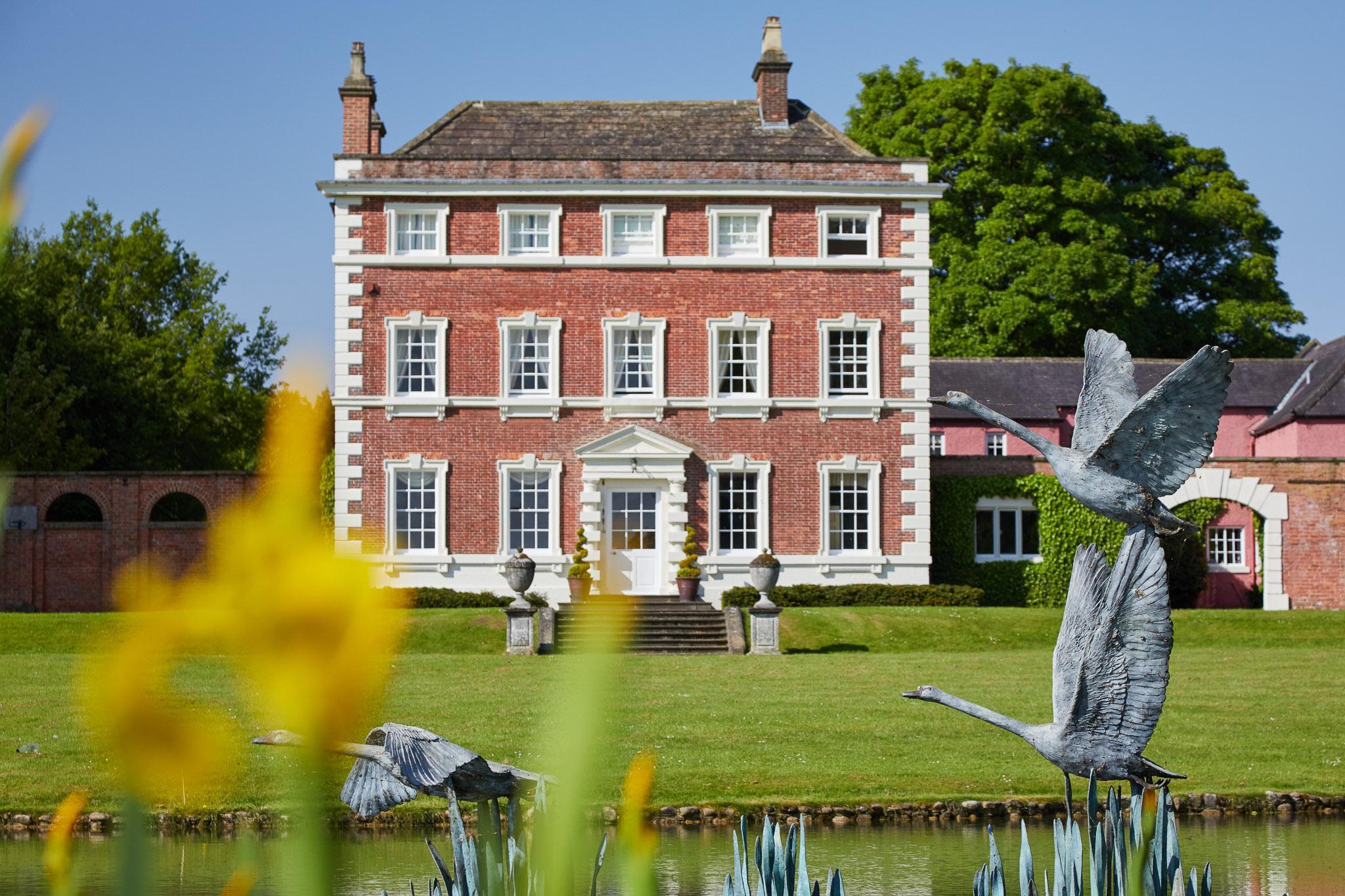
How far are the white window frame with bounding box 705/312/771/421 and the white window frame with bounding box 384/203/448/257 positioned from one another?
5.72 meters

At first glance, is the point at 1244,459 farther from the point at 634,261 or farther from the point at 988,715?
the point at 988,715

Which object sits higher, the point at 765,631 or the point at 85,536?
Result: the point at 85,536

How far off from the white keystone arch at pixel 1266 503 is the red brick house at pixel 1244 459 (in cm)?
2

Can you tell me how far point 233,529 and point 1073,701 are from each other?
234 inches

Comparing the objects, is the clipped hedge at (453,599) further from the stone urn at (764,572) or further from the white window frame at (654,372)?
the stone urn at (764,572)

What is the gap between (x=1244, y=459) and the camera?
34.9 m

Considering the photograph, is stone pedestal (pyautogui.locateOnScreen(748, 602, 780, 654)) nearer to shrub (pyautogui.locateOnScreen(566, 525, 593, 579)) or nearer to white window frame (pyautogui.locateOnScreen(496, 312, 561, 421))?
shrub (pyautogui.locateOnScreen(566, 525, 593, 579))

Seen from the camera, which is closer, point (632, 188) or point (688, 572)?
point (688, 572)

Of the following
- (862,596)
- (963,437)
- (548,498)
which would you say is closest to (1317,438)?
(963,437)

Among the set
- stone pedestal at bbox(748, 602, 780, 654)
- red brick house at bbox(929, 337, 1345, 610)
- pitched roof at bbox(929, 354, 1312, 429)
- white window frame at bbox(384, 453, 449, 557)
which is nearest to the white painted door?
white window frame at bbox(384, 453, 449, 557)

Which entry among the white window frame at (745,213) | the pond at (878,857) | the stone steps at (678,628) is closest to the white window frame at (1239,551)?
the white window frame at (745,213)

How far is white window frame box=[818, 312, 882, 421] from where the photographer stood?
31.2 meters

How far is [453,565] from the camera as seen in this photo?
30.6 metres

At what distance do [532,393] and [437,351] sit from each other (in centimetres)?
214
